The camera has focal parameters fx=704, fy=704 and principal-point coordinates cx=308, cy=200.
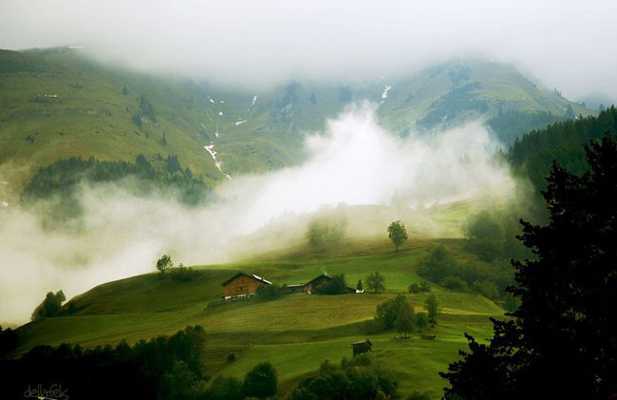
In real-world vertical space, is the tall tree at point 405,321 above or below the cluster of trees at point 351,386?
above

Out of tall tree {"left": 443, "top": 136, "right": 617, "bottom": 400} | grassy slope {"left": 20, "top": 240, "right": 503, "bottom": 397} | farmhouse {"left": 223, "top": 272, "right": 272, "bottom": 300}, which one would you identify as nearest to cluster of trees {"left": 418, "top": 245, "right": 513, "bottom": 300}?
grassy slope {"left": 20, "top": 240, "right": 503, "bottom": 397}

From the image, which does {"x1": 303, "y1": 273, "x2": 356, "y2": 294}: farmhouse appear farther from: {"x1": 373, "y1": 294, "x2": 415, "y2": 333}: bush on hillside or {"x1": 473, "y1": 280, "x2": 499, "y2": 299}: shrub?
{"x1": 373, "y1": 294, "x2": 415, "y2": 333}: bush on hillside

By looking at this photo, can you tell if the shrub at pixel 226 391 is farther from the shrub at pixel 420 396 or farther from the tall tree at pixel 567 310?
the tall tree at pixel 567 310

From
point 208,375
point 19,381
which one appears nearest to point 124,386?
point 208,375

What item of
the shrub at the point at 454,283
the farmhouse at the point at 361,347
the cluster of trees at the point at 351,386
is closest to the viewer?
the cluster of trees at the point at 351,386

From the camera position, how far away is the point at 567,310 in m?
19.9

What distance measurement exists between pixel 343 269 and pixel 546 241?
546 feet

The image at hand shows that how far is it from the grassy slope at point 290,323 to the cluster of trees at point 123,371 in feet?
17.2

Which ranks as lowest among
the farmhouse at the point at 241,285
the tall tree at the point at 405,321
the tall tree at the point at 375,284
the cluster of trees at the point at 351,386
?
the cluster of trees at the point at 351,386

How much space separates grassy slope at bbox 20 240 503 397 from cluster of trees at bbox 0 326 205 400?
5246 mm

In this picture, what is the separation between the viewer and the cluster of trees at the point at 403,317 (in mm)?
101869

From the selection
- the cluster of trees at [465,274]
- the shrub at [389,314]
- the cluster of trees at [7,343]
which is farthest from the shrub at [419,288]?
the cluster of trees at [7,343]

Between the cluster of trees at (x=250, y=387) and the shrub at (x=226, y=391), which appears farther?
the shrub at (x=226, y=391)

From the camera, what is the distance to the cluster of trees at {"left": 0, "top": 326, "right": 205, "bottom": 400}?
94.8 m
